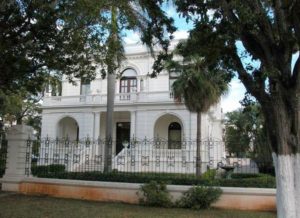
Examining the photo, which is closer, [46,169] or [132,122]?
[46,169]

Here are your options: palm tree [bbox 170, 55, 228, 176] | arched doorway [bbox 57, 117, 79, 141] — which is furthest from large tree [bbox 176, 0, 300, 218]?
arched doorway [bbox 57, 117, 79, 141]

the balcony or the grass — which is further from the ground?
the balcony

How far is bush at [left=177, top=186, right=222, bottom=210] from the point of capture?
1137cm

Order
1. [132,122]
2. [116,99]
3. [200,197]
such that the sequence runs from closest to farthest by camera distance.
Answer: [200,197], [132,122], [116,99]

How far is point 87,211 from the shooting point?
35.0 ft

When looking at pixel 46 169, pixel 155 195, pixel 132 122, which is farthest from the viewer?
pixel 132 122

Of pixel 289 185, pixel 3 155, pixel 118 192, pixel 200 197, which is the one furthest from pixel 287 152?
pixel 3 155

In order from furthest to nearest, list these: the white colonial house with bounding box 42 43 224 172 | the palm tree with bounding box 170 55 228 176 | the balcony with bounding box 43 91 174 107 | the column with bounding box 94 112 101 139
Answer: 1. the column with bounding box 94 112 101 139
2. the balcony with bounding box 43 91 174 107
3. the white colonial house with bounding box 42 43 224 172
4. the palm tree with bounding box 170 55 228 176

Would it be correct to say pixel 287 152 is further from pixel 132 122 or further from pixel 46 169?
pixel 132 122

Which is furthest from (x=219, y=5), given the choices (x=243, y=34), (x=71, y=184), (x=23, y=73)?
(x=71, y=184)

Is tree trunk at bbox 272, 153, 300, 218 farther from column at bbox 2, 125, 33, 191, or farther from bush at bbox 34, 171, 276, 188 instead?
column at bbox 2, 125, 33, 191

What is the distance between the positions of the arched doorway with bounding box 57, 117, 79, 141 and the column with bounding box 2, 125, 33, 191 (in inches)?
747

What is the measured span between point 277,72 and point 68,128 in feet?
99.2

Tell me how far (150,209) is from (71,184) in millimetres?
3452
